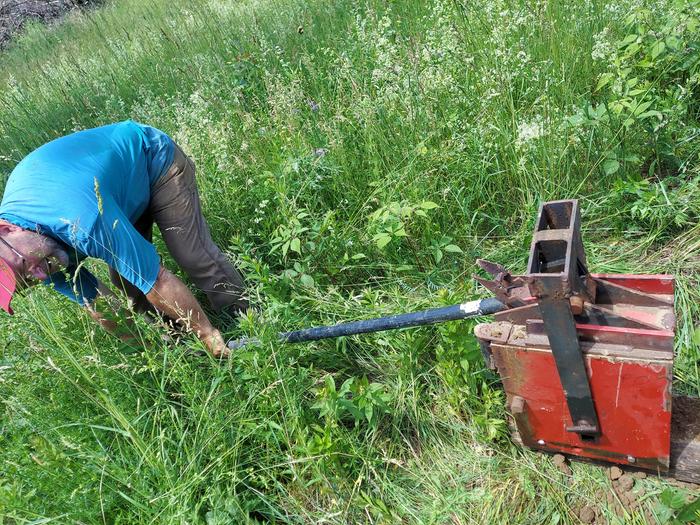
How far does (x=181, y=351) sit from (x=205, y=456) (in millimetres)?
508

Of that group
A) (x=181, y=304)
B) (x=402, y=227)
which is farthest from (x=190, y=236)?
(x=402, y=227)

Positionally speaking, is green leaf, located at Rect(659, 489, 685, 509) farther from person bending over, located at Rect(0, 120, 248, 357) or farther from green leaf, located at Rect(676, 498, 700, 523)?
person bending over, located at Rect(0, 120, 248, 357)

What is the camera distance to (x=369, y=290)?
10.3 feet

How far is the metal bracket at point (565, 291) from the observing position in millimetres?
1771

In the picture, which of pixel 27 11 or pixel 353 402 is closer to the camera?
pixel 353 402

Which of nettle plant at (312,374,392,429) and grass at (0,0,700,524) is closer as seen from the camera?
grass at (0,0,700,524)

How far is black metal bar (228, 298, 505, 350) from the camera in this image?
2.11 metres

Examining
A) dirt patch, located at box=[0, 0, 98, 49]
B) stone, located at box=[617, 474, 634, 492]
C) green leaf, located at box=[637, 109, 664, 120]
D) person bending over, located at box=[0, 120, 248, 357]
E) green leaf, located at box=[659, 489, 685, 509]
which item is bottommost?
stone, located at box=[617, 474, 634, 492]

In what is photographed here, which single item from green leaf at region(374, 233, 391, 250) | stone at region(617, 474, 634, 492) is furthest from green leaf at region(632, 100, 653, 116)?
stone at region(617, 474, 634, 492)

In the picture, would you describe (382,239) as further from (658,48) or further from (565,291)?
(658,48)

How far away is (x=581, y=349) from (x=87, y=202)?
2107 millimetres

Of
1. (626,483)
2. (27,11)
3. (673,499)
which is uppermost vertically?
(27,11)

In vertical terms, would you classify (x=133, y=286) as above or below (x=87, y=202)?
below

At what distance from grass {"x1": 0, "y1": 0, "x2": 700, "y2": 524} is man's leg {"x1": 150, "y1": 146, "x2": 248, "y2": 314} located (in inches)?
9.0
